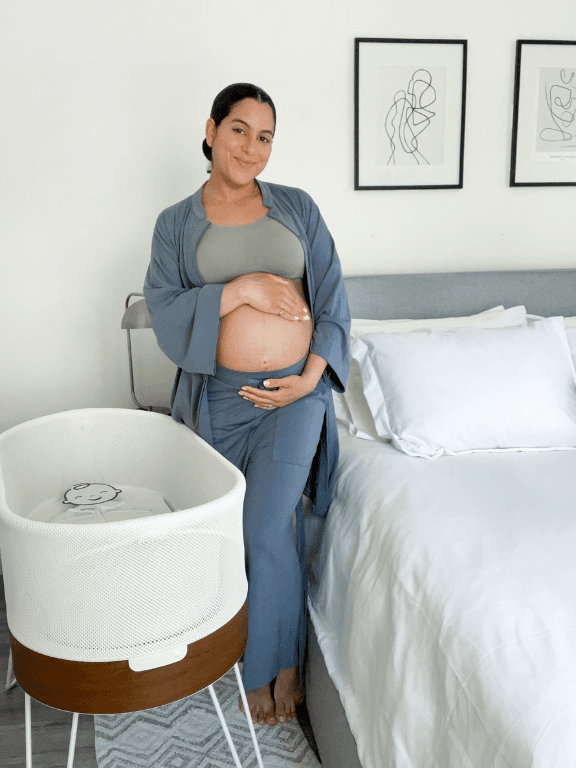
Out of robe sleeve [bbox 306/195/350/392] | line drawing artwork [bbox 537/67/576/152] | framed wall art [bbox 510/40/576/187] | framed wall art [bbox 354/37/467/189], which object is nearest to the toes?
robe sleeve [bbox 306/195/350/392]

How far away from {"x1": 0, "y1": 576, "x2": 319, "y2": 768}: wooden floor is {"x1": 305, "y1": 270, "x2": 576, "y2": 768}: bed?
0.47 meters

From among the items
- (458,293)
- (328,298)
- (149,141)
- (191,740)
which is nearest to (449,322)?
(458,293)

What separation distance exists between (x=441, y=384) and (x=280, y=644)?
77 centimetres

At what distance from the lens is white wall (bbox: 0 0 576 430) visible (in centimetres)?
215

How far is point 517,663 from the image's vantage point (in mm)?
927

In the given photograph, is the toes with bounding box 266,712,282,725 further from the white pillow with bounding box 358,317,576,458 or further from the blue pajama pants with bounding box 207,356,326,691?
the white pillow with bounding box 358,317,576,458

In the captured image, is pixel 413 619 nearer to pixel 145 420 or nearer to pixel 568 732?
pixel 568 732

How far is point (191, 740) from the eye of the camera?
1634 mm

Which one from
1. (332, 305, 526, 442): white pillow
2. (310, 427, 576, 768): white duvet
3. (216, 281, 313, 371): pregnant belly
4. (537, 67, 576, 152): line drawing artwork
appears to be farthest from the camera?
(537, 67, 576, 152): line drawing artwork

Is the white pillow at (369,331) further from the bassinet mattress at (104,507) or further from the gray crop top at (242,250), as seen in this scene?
the bassinet mattress at (104,507)

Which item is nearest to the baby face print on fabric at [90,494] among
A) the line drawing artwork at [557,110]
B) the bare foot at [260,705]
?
the bare foot at [260,705]

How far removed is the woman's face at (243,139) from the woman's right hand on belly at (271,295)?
24 centimetres

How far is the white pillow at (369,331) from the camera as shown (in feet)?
6.37

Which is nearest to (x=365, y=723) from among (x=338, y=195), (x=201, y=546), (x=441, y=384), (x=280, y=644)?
(x=280, y=644)
